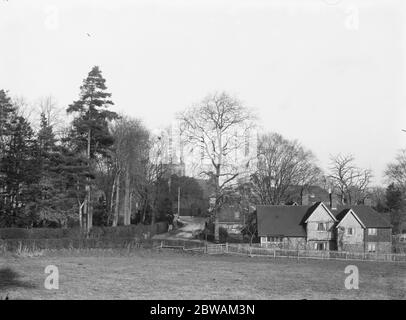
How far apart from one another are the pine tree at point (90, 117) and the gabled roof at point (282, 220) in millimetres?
20480

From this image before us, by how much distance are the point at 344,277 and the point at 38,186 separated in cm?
3178

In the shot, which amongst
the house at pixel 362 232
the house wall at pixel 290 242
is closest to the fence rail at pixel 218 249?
the house wall at pixel 290 242

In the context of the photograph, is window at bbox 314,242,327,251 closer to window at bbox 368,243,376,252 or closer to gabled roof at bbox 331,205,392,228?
gabled roof at bbox 331,205,392,228

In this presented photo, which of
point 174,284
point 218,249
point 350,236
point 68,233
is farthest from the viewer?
point 350,236

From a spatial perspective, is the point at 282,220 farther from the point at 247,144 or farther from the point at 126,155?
the point at 126,155

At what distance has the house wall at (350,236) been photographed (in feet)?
187

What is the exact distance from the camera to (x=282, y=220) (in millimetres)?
58500

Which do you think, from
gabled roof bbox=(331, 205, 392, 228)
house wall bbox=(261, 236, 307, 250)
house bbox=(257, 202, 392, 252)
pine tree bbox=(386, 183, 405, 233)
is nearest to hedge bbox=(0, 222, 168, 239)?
house wall bbox=(261, 236, 307, 250)

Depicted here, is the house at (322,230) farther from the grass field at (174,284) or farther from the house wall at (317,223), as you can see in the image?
the grass field at (174,284)

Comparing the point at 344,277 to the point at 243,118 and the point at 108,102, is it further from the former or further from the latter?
the point at 108,102

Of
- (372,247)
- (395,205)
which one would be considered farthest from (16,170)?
(395,205)

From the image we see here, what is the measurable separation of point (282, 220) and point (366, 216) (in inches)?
427

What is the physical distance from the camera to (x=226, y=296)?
13.6 metres
